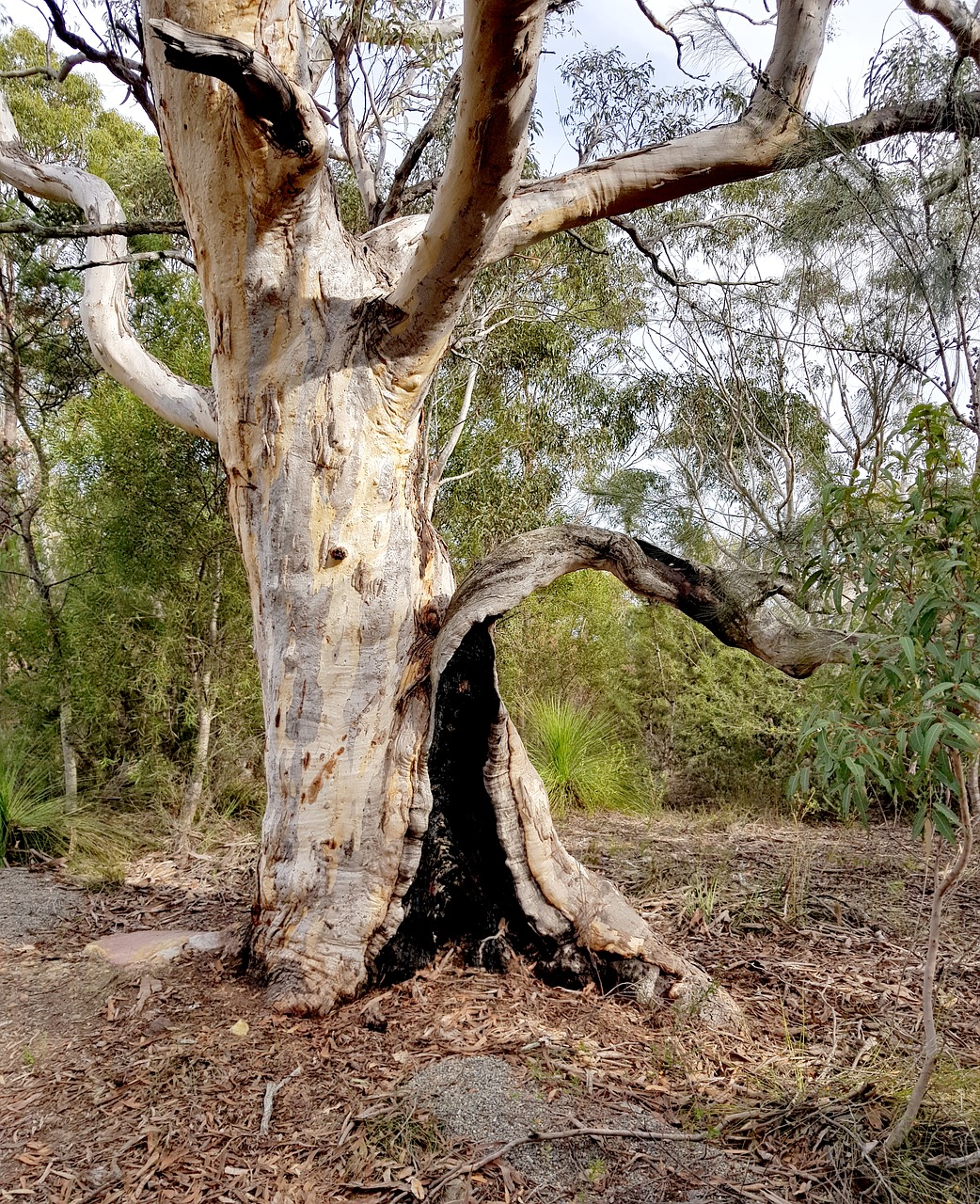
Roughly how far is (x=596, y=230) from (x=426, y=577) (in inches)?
208

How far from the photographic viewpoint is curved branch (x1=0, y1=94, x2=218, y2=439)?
3.76 m

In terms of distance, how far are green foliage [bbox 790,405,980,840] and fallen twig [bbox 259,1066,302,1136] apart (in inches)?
61.9

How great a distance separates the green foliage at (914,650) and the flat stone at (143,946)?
7.72 ft

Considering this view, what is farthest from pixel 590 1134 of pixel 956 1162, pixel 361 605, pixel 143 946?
pixel 143 946

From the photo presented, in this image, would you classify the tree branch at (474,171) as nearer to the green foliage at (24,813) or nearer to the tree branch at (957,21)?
the tree branch at (957,21)

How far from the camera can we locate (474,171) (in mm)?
2307

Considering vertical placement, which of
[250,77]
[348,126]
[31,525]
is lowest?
[31,525]

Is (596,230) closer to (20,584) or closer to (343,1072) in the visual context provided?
(20,584)

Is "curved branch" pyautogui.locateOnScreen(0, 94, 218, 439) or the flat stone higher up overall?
"curved branch" pyautogui.locateOnScreen(0, 94, 218, 439)

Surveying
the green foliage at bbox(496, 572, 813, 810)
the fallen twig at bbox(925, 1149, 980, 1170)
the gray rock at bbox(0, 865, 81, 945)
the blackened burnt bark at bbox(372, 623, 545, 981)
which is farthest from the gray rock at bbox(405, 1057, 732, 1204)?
the green foliage at bbox(496, 572, 813, 810)

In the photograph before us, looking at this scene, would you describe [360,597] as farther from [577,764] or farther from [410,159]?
[577,764]

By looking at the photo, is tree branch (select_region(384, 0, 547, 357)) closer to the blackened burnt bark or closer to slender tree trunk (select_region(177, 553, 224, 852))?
the blackened burnt bark

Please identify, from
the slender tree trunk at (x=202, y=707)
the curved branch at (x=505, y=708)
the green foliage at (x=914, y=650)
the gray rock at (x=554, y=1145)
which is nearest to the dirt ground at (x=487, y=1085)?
the gray rock at (x=554, y=1145)

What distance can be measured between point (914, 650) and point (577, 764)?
4982 mm
